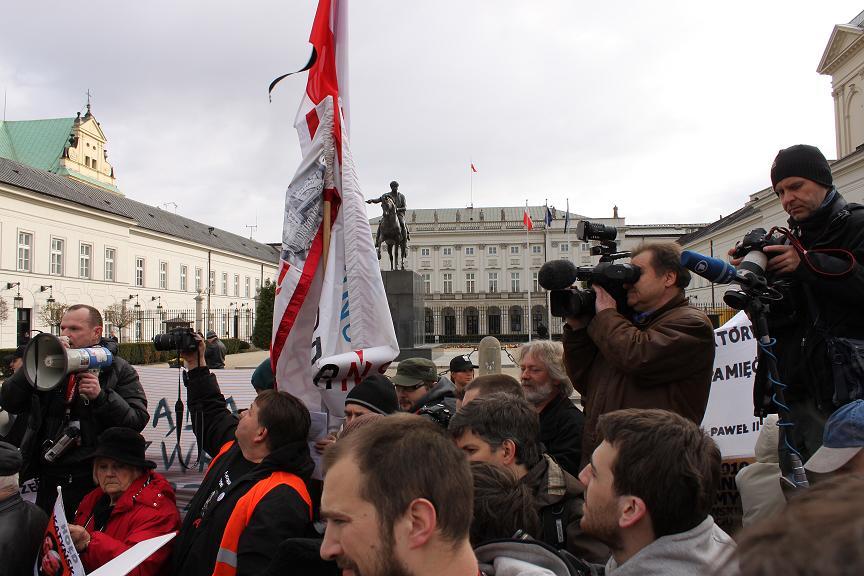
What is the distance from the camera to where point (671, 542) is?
5.37 ft

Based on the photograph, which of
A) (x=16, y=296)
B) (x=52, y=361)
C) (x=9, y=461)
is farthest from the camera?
(x=16, y=296)

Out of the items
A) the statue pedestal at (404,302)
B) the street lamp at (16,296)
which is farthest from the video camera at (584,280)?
the street lamp at (16,296)

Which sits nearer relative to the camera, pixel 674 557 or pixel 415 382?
pixel 674 557

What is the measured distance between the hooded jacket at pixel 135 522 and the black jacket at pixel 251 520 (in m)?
0.26

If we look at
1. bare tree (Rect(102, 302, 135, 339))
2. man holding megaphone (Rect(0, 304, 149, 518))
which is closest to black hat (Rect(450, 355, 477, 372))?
man holding megaphone (Rect(0, 304, 149, 518))

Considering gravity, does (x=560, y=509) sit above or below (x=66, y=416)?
below

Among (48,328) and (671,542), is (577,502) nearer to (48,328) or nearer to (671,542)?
(671,542)

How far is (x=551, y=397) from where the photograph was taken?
11.8ft

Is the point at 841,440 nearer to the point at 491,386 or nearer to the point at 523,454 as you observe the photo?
the point at 523,454

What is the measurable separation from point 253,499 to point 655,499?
4.94ft

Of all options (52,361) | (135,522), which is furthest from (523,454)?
(52,361)

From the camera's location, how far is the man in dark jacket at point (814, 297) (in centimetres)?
242

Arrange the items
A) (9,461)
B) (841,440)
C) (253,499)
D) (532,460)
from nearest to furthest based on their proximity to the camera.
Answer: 1. (841,440)
2. (253,499)
3. (532,460)
4. (9,461)

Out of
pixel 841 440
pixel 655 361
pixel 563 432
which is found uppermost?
pixel 655 361
